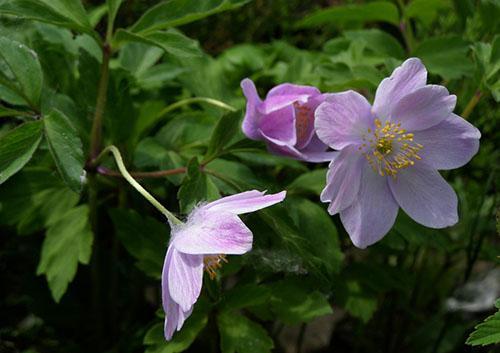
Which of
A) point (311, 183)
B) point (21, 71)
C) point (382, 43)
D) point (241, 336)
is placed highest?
point (21, 71)

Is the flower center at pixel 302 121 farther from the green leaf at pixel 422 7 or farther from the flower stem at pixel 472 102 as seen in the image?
the green leaf at pixel 422 7

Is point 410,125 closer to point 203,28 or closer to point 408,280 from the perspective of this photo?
point 408,280

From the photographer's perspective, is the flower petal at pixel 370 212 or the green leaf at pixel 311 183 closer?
the flower petal at pixel 370 212

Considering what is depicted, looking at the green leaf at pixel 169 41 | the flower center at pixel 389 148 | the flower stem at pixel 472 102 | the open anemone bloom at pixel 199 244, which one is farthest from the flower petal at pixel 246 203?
the flower stem at pixel 472 102

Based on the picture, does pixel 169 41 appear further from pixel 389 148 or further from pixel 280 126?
pixel 389 148

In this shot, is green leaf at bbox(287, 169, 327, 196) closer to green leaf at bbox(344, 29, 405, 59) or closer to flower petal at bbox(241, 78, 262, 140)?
flower petal at bbox(241, 78, 262, 140)

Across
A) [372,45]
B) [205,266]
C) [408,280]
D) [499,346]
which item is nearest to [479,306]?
[499,346]

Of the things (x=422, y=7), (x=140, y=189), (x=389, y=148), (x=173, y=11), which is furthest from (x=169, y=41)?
(x=422, y=7)
